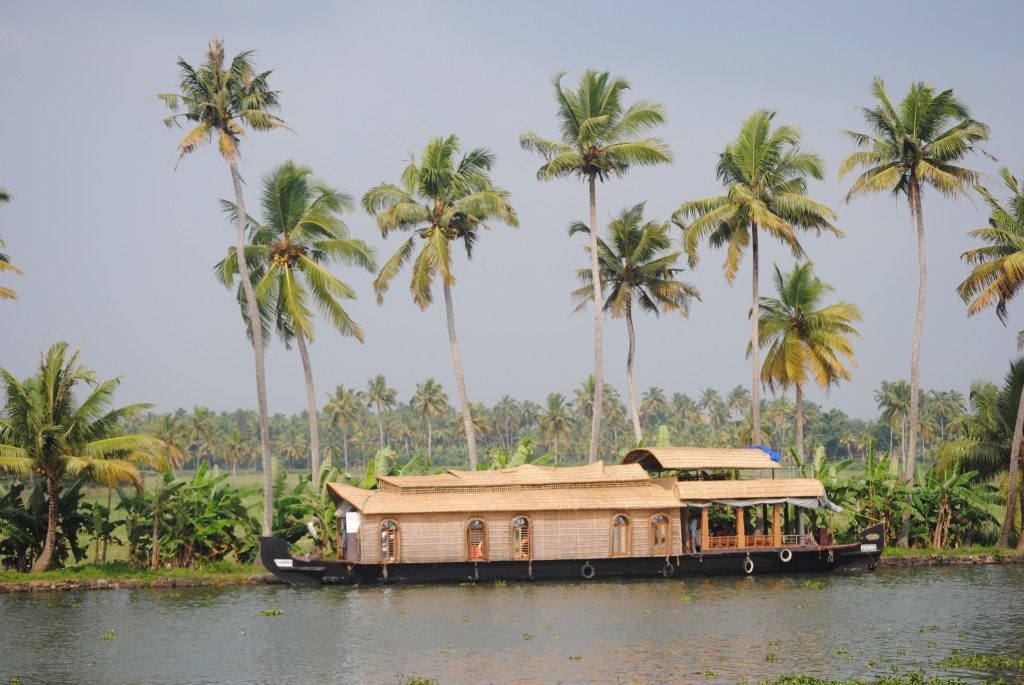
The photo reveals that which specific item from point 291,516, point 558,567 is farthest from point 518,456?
point 291,516

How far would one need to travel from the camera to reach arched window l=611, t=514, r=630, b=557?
27.1m

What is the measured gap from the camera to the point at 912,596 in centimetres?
2361

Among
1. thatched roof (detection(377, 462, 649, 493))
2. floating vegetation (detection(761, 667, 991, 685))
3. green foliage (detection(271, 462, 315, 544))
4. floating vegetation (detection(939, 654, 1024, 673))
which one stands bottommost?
floating vegetation (detection(761, 667, 991, 685))

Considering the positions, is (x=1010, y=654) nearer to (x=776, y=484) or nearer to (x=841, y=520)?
(x=776, y=484)

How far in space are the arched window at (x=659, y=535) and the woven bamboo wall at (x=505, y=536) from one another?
0.11 metres

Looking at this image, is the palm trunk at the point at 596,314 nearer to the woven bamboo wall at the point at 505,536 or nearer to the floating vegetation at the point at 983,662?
the woven bamboo wall at the point at 505,536

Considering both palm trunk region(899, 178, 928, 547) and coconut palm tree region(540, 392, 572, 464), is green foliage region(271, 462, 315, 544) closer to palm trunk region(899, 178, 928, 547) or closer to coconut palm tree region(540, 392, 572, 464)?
palm trunk region(899, 178, 928, 547)

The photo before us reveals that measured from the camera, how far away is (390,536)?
26.7 metres

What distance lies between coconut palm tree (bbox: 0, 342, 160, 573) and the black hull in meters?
4.24

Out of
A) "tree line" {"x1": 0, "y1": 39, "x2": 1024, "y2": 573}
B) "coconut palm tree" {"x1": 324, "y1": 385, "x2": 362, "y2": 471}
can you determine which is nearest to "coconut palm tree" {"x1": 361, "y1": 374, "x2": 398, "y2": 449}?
"coconut palm tree" {"x1": 324, "y1": 385, "x2": 362, "y2": 471}

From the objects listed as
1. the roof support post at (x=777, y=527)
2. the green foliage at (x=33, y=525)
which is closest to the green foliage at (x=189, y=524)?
the green foliage at (x=33, y=525)

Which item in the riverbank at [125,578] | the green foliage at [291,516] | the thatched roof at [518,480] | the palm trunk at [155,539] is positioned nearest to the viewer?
the riverbank at [125,578]

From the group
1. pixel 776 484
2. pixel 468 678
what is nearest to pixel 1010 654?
pixel 468 678

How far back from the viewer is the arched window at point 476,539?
2689 cm
